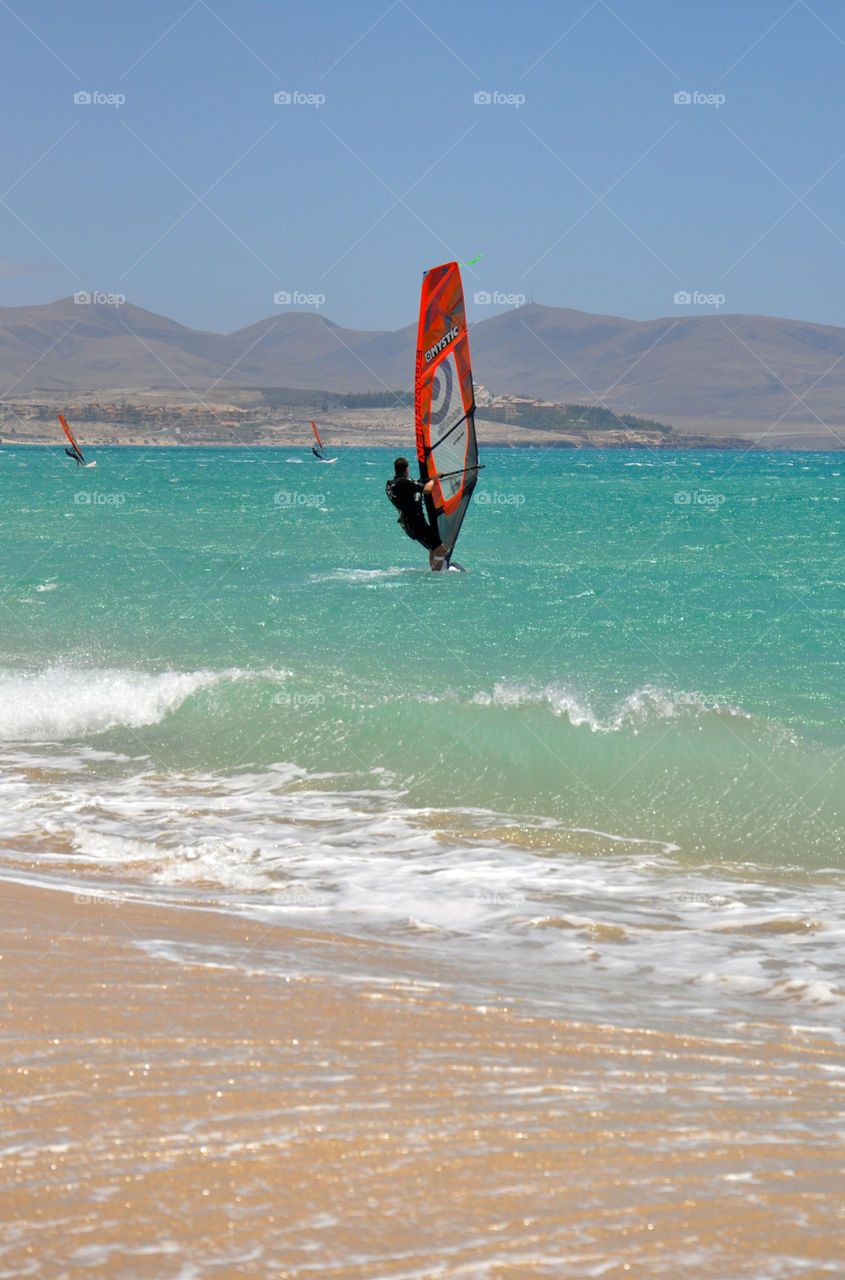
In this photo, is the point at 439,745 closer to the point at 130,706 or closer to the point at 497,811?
the point at 497,811

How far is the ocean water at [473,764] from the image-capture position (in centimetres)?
489

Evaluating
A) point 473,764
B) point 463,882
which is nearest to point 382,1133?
point 463,882

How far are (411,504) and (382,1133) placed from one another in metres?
12.0

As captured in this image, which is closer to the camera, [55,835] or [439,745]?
[55,835]

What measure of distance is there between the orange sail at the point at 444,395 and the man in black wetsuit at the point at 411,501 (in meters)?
0.16

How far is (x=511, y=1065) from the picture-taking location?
11.2 ft

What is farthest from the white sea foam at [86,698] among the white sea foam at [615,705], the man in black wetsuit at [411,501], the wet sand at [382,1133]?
the wet sand at [382,1133]

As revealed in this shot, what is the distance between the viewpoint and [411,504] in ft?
47.9

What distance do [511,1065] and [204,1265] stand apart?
48.1 inches

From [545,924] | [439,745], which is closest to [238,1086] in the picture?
[545,924]

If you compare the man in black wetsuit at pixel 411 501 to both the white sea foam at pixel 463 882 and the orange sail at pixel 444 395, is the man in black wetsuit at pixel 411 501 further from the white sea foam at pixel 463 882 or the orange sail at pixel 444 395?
the white sea foam at pixel 463 882

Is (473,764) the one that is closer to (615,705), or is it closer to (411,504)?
(615,705)

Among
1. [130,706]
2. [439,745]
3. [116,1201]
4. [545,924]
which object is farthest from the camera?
[130,706]

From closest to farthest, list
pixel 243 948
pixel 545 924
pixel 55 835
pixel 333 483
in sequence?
pixel 243 948
pixel 545 924
pixel 55 835
pixel 333 483
